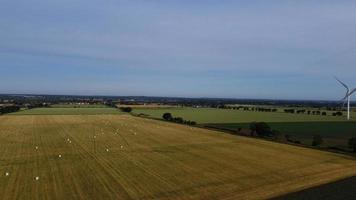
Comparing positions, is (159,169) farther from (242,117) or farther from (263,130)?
(242,117)

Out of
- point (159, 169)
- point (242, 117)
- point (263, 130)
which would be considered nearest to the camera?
point (159, 169)

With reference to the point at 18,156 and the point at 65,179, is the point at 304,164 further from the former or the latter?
the point at 18,156

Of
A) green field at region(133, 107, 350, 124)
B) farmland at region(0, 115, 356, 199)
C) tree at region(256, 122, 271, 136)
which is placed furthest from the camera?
green field at region(133, 107, 350, 124)

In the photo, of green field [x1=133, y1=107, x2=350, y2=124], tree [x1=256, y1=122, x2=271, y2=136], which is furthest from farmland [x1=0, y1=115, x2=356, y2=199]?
green field [x1=133, y1=107, x2=350, y2=124]

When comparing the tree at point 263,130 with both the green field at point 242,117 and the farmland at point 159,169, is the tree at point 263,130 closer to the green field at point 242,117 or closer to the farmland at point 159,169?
the farmland at point 159,169

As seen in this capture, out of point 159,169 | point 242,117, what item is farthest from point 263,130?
point 242,117

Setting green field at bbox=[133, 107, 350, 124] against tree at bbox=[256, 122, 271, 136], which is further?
green field at bbox=[133, 107, 350, 124]

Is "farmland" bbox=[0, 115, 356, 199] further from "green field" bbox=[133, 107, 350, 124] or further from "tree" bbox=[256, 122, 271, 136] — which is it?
"green field" bbox=[133, 107, 350, 124]

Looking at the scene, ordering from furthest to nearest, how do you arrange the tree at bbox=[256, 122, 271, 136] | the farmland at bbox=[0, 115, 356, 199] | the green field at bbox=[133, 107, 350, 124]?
the green field at bbox=[133, 107, 350, 124], the tree at bbox=[256, 122, 271, 136], the farmland at bbox=[0, 115, 356, 199]

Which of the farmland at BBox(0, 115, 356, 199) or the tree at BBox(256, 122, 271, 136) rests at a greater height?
the tree at BBox(256, 122, 271, 136)

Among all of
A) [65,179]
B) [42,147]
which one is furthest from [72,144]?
[65,179]
